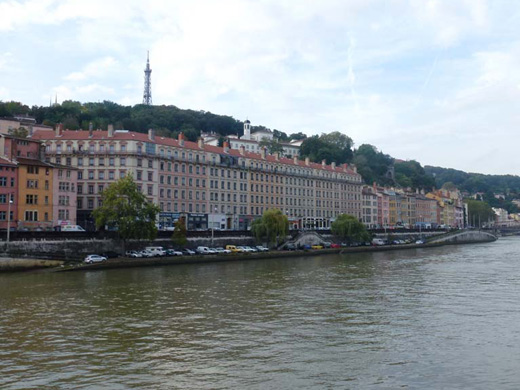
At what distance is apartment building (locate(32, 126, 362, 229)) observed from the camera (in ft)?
283

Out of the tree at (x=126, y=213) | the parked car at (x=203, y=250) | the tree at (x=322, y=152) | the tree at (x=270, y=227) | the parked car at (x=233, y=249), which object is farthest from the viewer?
the tree at (x=322, y=152)

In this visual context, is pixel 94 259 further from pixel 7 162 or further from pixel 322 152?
pixel 322 152

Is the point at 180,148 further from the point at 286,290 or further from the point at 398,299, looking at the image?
the point at 398,299

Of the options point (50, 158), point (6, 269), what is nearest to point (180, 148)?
point (50, 158)

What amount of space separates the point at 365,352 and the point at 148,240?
52.4 meters

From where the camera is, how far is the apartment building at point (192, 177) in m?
86.4

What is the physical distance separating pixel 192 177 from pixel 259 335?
2850 inches

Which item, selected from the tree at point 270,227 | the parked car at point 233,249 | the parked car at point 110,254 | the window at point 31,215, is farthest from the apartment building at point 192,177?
the parked car at point 110,254

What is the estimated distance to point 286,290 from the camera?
137 feet

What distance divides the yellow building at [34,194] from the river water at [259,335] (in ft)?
74.6

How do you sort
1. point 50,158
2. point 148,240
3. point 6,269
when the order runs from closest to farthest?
point 6,269
point 148,240
point 50,158

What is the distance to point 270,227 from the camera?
86.2 meters

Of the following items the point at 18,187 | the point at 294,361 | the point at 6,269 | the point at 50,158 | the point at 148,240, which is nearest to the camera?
the point at 294,361

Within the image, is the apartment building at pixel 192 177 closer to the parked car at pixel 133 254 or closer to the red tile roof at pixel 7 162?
the red tile roof at pixel 7 162
